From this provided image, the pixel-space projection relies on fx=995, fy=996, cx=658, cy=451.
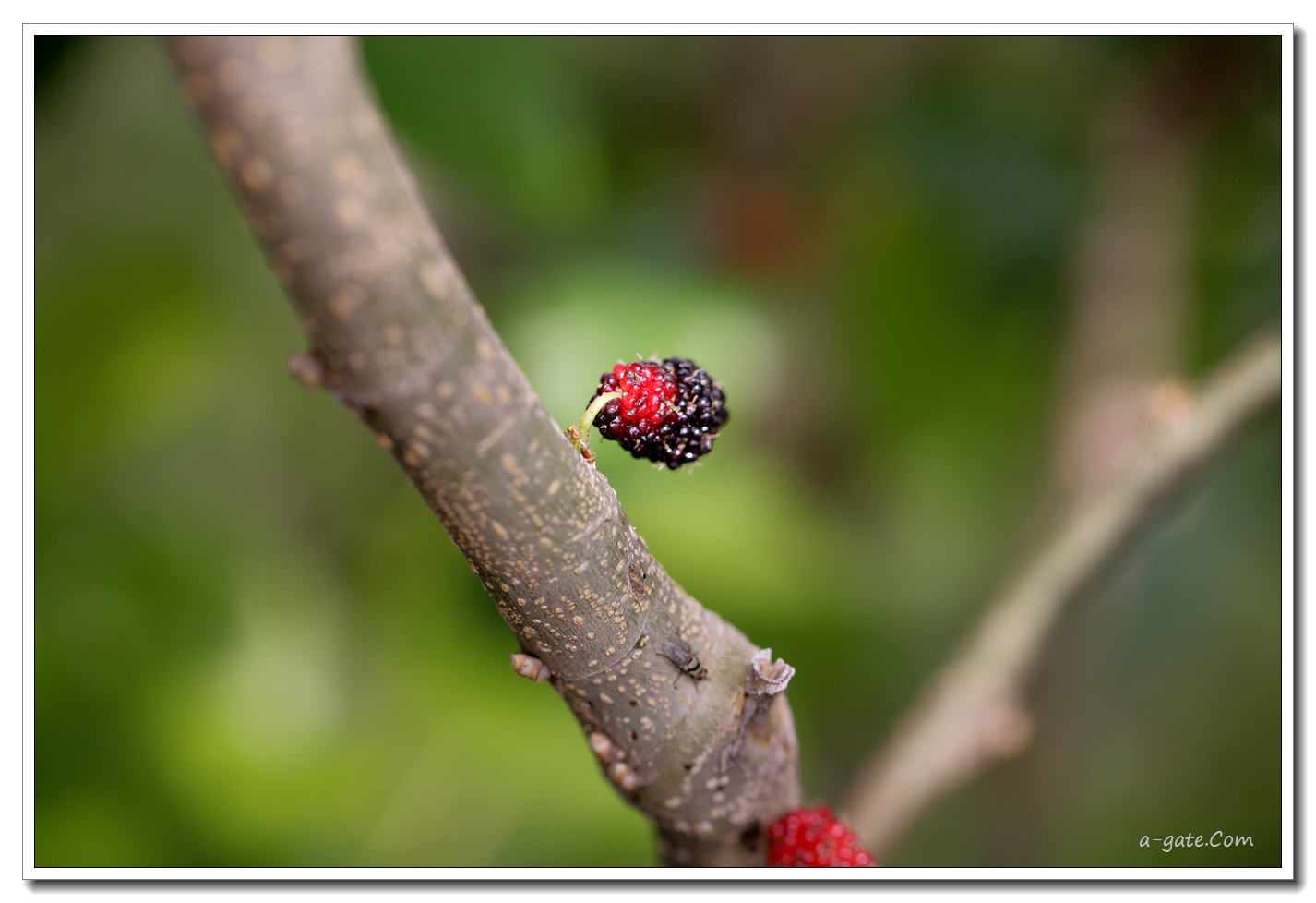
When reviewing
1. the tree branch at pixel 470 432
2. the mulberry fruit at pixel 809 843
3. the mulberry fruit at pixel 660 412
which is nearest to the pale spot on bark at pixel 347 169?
the tree branch at pixel 470 432

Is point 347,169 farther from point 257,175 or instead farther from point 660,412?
point 660,412

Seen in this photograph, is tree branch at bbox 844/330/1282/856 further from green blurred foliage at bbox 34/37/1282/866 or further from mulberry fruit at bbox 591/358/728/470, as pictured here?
mulberry fruit at bbox 591/358/728/470

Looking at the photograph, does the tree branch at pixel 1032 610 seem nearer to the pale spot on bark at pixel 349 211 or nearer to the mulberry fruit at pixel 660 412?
the mulberry fruit at pixel 660 412

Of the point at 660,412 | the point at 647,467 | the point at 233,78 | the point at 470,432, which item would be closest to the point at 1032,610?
the point at 647,467

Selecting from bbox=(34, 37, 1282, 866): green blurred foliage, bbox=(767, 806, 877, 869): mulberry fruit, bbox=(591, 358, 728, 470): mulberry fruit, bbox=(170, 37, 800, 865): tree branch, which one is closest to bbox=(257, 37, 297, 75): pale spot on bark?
bbox=(170, 37, 800, 865): tree branch

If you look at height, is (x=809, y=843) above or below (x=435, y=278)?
below
